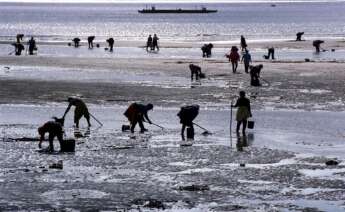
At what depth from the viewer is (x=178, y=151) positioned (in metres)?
23.3

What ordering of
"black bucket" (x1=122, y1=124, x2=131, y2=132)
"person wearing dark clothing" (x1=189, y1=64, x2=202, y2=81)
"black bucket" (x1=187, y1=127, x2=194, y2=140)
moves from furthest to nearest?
"person wearing dark clothing" (x1=189, y1=64, x2=202, y2=81) < "black bucket" (x1=122, y1=124, x2=131, y2=132) < "black bucket" (x1=187, y1=127, x2=194, y2=140)

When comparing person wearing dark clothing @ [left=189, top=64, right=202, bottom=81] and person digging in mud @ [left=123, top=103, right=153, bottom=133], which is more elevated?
person wearing dark clothing @ [left=189, top=64, right=202, bottom=81]

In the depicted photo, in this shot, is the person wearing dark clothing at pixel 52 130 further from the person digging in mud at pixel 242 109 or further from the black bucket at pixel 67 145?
the person digging in mud at pixel 242 109

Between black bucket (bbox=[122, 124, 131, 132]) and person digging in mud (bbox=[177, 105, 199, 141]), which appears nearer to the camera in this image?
person digging in mud (bbox=[177, 105, 199, 141])

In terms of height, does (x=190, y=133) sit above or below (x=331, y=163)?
above

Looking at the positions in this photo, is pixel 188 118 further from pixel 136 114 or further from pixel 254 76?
pixel 254 76

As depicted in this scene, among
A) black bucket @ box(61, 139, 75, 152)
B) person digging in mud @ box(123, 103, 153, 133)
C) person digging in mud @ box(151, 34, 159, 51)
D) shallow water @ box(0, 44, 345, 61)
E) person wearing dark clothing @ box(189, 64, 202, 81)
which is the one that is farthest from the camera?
person digging in mud @ box(151, 34, 159, 51)

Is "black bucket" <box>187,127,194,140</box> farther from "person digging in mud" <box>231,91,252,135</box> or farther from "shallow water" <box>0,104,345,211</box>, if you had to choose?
"person digging in mud" <box>231,91,252,135</box>

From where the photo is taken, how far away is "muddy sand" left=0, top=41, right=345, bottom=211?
1767 centimetres

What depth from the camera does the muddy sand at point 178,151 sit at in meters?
17.7

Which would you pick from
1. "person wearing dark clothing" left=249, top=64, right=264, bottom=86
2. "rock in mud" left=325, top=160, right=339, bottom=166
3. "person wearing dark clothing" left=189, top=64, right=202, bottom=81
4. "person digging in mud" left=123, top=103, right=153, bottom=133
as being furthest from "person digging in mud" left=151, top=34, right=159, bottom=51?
"rock in mud" left=325, top=160, right=339, bottom=166

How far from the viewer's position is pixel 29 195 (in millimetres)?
17953

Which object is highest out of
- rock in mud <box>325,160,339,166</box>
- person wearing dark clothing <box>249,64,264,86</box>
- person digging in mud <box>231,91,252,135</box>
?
person wearing dark clothing <box>249,64,264,86</box>

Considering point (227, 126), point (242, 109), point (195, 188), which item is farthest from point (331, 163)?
point (227, 126)
